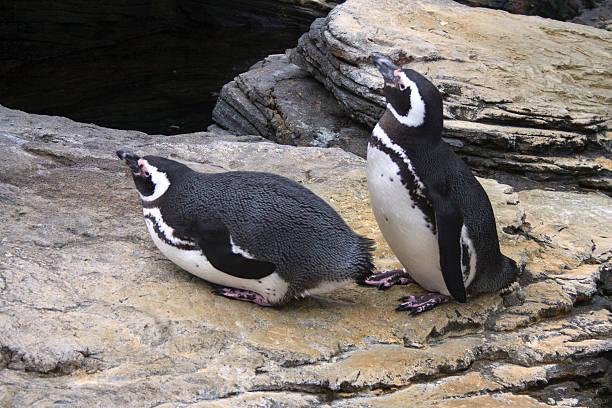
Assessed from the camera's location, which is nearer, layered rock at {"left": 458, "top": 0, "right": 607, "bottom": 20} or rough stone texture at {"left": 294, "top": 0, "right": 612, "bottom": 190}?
rough stone texture at {"left": 294, "top": 0, "right": 612, "bottom": 190}

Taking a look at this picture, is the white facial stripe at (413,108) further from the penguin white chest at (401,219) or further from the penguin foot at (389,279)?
the penguin foot at (389,279)

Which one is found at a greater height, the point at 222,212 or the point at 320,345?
the point at 222,212

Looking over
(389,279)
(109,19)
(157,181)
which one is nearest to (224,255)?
(157,181)

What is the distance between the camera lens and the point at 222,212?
9.56 feet

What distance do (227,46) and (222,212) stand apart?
745cm

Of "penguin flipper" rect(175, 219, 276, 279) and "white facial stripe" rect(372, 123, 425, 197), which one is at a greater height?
"white facial stripe" rect(372, 123, 425, 197)

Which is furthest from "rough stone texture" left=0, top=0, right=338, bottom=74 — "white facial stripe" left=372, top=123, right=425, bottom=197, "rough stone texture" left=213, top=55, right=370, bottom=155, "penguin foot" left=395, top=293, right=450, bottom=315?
"penguin foot" left=395, top=293, right=450, bottom=315

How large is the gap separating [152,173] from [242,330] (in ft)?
2.64

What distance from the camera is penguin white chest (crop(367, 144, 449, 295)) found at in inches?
120

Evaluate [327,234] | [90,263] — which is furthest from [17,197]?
[327,234]

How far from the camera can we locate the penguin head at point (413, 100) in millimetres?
3027

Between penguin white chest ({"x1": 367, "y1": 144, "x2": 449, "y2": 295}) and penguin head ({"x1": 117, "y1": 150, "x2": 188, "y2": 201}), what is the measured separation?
0.83m

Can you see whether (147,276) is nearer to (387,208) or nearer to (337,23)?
(387,208)

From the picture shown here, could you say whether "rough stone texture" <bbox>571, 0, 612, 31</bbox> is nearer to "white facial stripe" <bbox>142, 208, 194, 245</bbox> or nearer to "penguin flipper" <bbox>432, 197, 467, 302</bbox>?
"penguin flipper" <bbox>432, 197, 467, 302</bbox>
